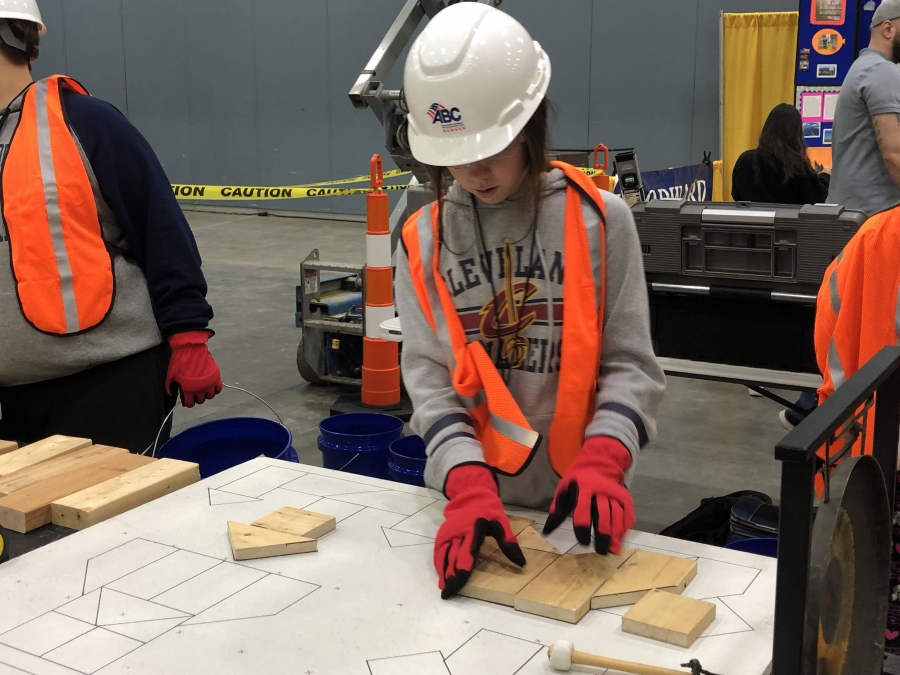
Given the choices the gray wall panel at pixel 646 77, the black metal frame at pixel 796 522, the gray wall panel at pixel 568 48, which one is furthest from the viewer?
the gray wall panel at pixel 568 48

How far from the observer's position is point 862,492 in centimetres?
115

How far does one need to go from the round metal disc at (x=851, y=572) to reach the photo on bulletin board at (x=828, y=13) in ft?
20.1

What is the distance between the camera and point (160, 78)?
41.7 feet

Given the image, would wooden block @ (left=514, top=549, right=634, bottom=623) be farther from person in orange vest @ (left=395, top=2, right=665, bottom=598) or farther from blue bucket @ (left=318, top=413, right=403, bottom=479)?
blue bucket @ (left=318, top=413, right=403, bottom=479)

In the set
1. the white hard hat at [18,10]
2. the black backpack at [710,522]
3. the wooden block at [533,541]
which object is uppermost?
the white hard hat at [18,10]

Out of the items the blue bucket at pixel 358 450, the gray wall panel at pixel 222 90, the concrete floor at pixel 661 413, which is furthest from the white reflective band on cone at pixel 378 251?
the gray wall panel at pixel 222 90

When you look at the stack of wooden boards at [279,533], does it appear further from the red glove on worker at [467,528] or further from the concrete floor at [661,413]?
the concrete floor at [661,413]

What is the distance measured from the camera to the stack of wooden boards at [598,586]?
49.8 inches

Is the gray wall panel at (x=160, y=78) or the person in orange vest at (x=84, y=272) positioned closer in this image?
the person in orange vest at (x=84, y=272)

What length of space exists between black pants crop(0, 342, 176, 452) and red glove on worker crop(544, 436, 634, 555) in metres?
1.27

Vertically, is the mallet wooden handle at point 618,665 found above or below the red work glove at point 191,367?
below

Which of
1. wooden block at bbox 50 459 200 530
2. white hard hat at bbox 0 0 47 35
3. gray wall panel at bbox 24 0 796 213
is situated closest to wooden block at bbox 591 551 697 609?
wooden block at bbox 50 459 200 530

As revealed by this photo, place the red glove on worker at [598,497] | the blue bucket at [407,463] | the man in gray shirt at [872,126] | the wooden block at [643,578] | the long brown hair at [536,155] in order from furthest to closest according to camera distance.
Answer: the man in gray shirt at [872,126] < the blue bucket at [407,463] < the long brown hair at [536,155] < the red glove on worker at [598,497] < the wooden block at [643,578]

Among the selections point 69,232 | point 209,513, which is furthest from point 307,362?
point 209,513
